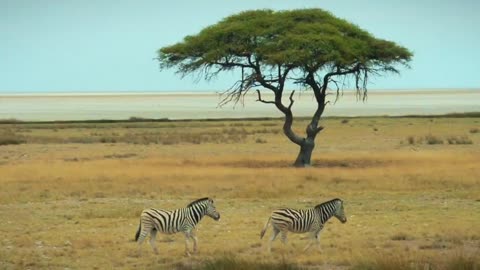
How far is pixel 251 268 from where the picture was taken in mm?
12977

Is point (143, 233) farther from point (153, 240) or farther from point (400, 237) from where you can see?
point (400, 237)

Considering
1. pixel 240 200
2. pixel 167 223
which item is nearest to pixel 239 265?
pixel 167 223

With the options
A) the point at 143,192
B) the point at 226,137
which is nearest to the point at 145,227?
the point at 143,192

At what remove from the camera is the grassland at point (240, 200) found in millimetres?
15117

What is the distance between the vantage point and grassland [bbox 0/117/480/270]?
49.6 feet

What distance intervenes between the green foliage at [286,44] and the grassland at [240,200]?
4546mm

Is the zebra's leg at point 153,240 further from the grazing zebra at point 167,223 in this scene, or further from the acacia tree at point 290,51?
the acacia tree at point 290,51

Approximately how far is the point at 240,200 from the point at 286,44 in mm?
14112

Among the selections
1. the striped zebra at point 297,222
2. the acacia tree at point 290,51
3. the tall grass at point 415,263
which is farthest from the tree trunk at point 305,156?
the tall grass at point 415,263

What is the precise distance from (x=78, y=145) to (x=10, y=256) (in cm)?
3685

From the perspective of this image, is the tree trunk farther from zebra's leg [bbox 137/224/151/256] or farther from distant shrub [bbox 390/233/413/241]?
zebra's leg [bbox 137/224/151/256]

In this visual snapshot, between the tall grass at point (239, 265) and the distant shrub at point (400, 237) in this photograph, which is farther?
the distant shrub at point (400, 237)

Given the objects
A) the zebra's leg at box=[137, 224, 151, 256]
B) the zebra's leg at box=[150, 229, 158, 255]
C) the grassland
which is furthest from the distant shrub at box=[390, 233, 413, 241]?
the zebra's leg at box=[137, 224, 151, 256]

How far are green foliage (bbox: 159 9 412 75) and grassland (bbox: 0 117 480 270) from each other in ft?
14.9
